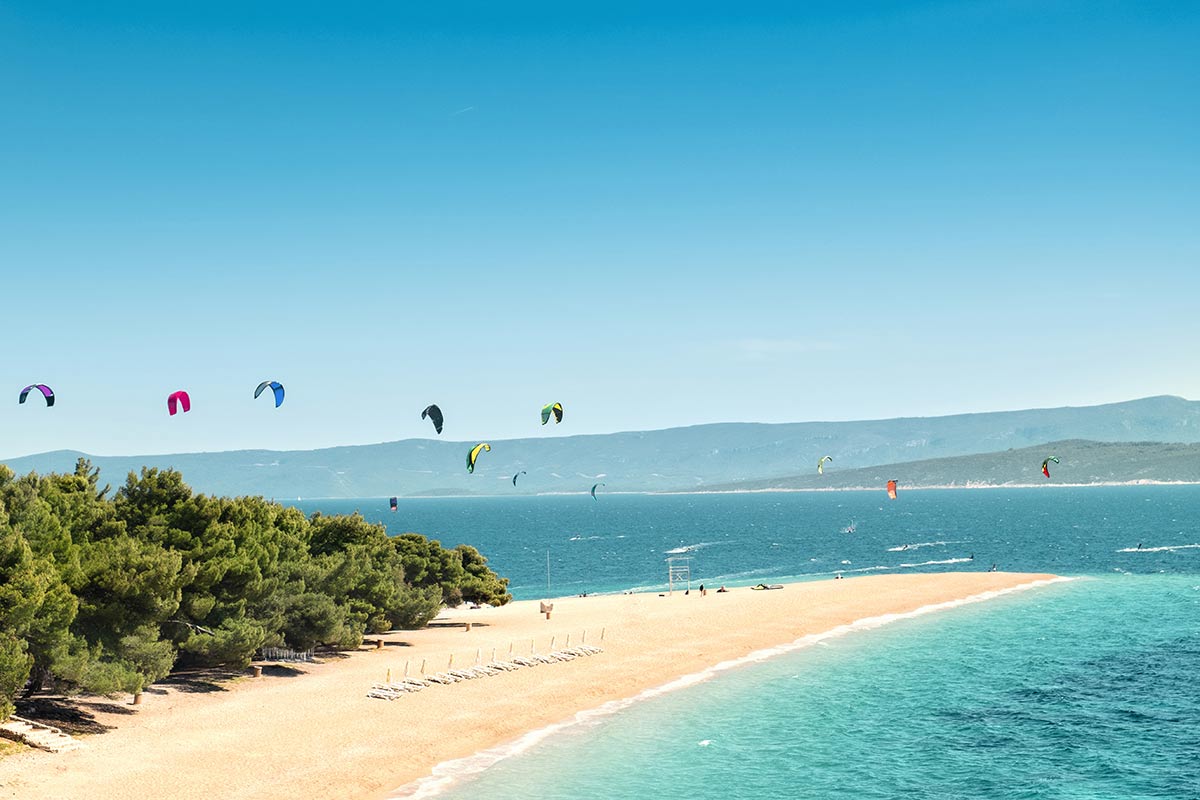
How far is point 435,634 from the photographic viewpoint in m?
73.4

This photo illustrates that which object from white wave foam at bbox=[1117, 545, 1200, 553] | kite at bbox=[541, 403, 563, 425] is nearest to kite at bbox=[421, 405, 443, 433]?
kite at bbox=[541, 403, 563, 425]

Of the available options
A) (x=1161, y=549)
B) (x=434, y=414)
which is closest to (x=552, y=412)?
(x=434, y=414)

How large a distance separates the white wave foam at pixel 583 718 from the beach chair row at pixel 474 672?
26.4ft

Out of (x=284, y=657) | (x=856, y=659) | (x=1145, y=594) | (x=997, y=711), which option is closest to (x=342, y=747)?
Answer: (x=284, y=657)


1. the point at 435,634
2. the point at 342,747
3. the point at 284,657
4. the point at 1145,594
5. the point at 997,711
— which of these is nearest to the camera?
the point at 342,747

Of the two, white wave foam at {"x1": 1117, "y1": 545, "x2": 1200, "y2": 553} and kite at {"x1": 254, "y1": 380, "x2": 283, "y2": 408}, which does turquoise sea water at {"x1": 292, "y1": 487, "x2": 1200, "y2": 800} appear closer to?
kite at {"x1": 254, "y1": 380, "x2": 283, "y2": 408}

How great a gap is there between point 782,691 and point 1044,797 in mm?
18943

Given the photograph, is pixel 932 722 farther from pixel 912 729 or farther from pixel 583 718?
pixel 583 718

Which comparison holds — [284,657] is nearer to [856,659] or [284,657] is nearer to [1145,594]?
[856,659]

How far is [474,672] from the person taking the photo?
56719mm

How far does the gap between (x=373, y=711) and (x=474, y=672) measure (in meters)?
9.91

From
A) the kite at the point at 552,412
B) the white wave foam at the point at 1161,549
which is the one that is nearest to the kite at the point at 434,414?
the kite at the point at 552,412

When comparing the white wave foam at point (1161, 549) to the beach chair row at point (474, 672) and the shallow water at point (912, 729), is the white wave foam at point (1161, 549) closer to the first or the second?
the shallow water at point (912, 729)

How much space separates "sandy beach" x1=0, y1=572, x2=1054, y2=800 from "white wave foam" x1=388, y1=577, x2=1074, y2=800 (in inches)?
26.0
